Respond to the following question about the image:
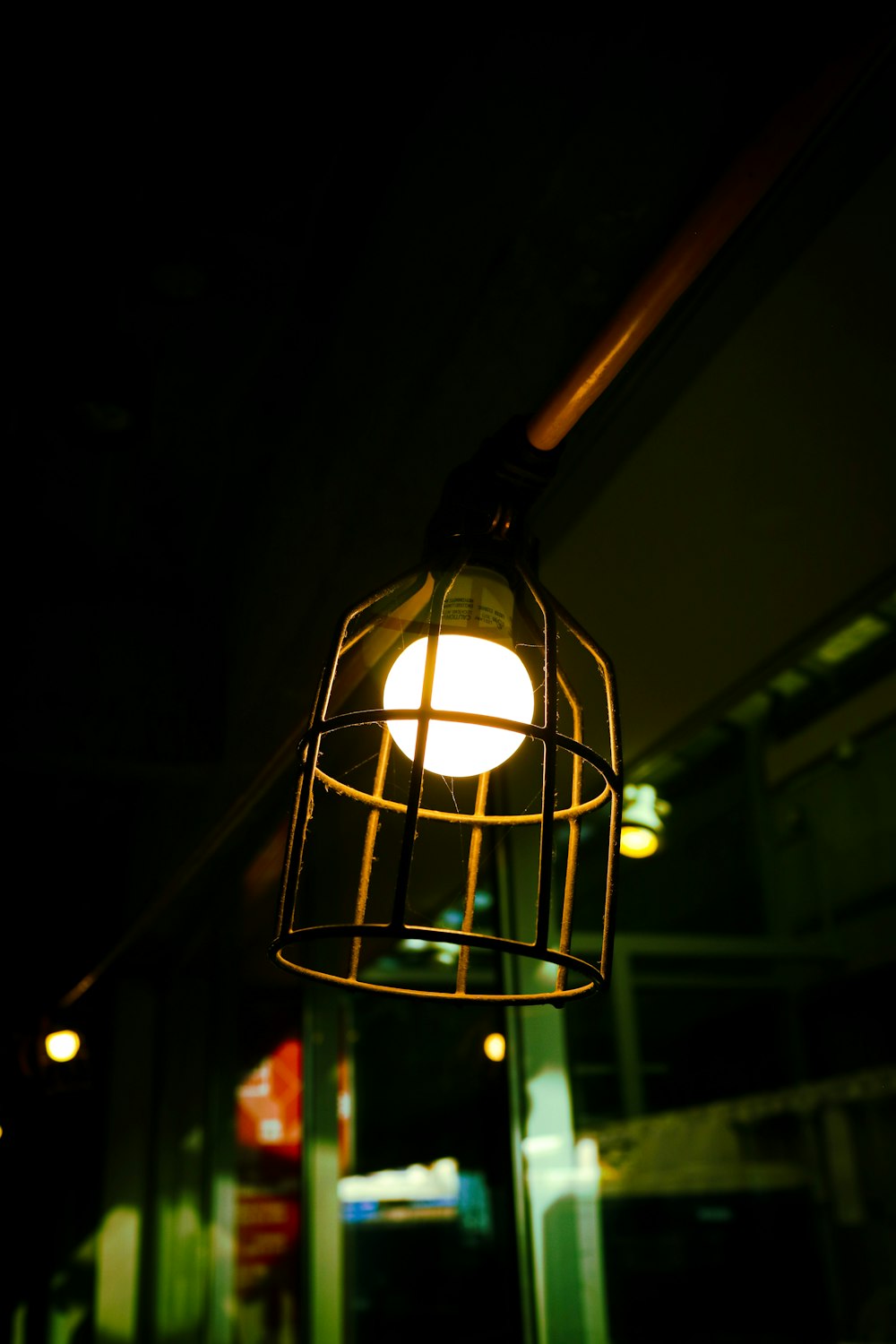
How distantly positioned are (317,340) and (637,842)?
1382mm

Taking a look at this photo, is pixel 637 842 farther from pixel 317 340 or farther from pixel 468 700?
pixel 468 700

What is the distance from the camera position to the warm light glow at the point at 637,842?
8.06ft

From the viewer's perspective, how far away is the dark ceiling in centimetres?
108

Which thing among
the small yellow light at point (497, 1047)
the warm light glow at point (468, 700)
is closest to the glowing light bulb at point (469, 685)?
the warm light glow at point (468, 700)

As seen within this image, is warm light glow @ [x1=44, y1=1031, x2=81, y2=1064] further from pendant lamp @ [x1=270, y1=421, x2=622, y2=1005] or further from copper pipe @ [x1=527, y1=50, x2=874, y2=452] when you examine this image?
copper pipe @ [x1=527, y1=50, x2=874, y2=452]

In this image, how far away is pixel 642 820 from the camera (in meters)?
2.43

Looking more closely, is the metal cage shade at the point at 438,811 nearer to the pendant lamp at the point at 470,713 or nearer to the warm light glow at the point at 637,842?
the pendant lamp at the point at 470,713

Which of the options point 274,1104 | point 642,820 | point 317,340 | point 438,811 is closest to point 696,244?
point 438,811

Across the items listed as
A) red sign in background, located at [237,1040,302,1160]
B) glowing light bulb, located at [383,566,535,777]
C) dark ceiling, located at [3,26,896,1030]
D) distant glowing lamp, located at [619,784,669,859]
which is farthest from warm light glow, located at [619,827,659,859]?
red sign in background, located at [237,1040,302,1160]

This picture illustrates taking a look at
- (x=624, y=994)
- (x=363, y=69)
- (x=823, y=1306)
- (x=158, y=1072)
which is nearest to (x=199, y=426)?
(x=363, y=69)

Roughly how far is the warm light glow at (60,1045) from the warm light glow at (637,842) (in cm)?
210

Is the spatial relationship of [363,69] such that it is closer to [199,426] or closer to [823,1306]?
[199,426]

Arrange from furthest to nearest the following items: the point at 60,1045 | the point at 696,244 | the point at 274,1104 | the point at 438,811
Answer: the point at 274,1104 < the point at 60,1045 < the point at 438,811 < the point at 696,244

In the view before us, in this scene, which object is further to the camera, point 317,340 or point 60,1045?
point 60,1045
